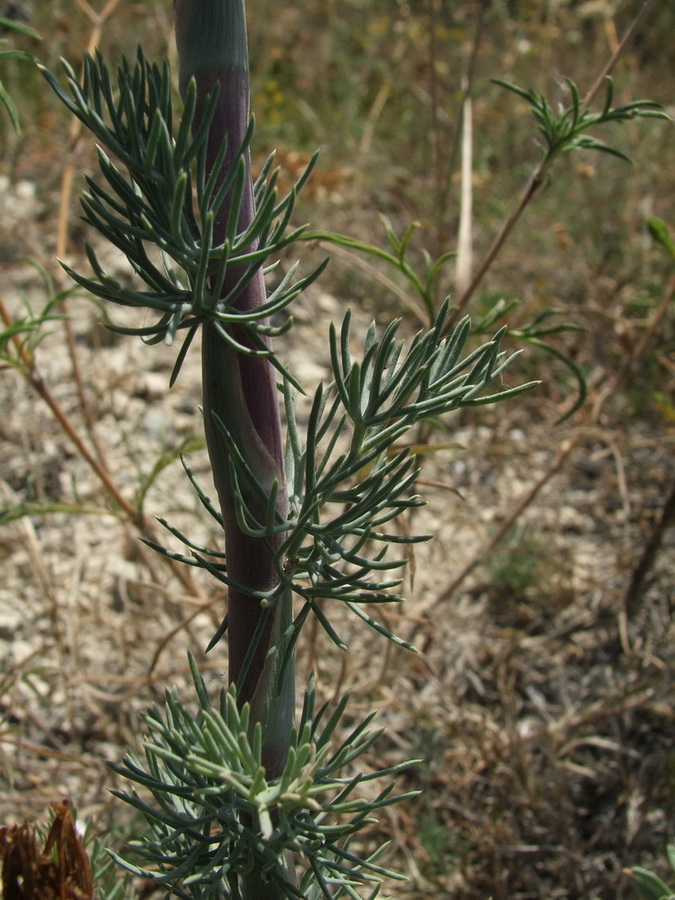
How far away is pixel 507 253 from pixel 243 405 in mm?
2700

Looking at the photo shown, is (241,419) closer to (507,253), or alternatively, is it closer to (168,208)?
(168,208)

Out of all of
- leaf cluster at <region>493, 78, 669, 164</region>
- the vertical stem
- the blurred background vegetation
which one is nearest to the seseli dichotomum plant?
the vertical stem

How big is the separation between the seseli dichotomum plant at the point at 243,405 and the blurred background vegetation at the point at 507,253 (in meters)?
0.67

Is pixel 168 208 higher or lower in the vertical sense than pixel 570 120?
lower

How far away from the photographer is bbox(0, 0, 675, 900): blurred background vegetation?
1587 mm

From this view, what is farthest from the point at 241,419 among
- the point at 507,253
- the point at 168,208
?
the point at 507,253

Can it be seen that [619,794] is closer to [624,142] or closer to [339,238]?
[339,238]

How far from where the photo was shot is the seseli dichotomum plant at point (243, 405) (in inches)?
21.4

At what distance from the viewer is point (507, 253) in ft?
10.2

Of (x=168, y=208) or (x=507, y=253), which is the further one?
(x=507, y=253)

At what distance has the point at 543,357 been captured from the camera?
277 centimetres

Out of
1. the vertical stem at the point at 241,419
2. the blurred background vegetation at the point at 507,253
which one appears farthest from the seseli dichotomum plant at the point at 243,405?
the blurred background vegetation at the point at 507,253

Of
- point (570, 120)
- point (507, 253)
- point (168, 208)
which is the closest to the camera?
point (168, 208)

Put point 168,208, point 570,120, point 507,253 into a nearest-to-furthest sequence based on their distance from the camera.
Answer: point 168,208, point 570,120, point 507,253
